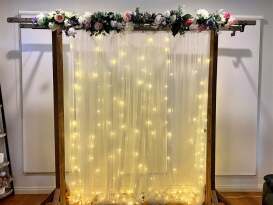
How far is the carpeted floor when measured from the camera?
3385mm

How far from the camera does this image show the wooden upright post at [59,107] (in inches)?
113

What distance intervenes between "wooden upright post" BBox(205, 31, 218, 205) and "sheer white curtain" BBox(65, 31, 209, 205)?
0.18 feet

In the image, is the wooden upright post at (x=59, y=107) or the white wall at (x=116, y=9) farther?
the white wall at (x=116, y=9)

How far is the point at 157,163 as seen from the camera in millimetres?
3031

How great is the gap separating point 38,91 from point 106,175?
4.23 feet

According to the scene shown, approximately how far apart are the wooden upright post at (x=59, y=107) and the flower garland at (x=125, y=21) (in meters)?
0.15

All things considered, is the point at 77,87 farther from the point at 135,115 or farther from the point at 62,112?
the point at 135,115

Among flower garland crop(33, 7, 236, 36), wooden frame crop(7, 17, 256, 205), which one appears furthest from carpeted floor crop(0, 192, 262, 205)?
flower garland crop(33, 7, 236, 36)

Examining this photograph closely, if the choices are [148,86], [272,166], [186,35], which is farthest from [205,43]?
[272,166]

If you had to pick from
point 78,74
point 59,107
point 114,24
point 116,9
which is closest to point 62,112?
point 59,107

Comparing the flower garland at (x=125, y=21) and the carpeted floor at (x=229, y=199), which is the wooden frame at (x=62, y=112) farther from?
the carpeted floor at (x=229, y=199)

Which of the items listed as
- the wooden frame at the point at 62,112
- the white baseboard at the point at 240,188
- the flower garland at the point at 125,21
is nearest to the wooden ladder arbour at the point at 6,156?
the wooden frame at the point at 62,112

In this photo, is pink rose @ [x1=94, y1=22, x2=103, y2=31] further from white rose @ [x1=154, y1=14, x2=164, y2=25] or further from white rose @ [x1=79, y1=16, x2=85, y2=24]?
white rose @ [x1=154, y1=14, x2=164, y2=25]

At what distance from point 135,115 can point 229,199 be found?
1.58m
